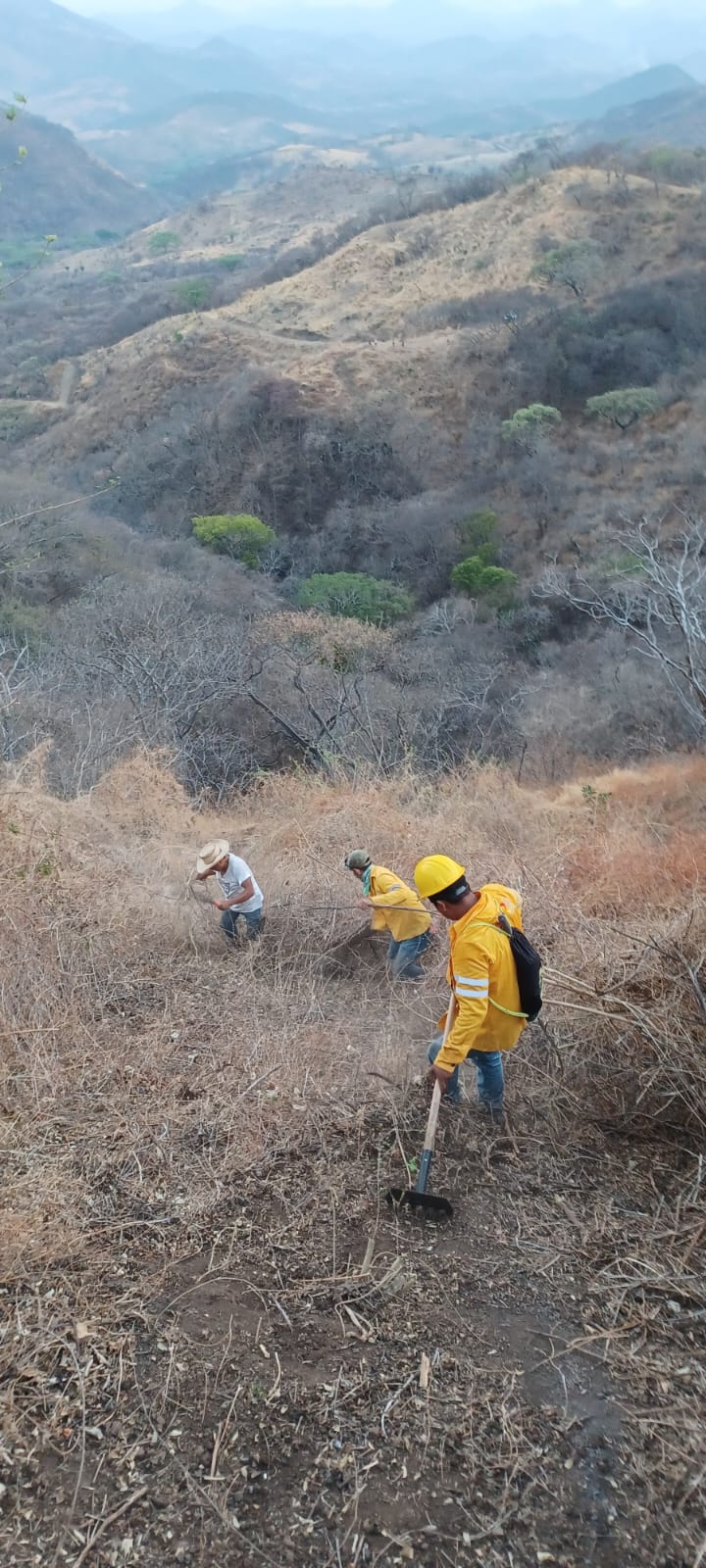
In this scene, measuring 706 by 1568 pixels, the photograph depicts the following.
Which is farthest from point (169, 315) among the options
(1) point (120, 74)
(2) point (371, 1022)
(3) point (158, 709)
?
(1) point (120, 74)

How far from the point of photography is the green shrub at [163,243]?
226 ft

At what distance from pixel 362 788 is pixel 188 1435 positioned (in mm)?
6554

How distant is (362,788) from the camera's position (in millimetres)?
8781

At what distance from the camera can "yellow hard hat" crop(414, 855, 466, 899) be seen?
3260mm

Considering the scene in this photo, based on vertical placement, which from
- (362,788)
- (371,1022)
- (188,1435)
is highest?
(188,1435)

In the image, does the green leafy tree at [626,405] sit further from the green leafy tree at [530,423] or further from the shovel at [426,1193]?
the shovel at [426,1193]

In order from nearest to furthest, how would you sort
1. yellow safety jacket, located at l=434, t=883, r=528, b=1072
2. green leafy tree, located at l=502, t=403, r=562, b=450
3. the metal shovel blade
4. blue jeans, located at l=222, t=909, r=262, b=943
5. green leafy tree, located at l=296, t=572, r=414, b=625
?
1. the metal shovel blade
2. yellow safety jacket, located at l=434, t=883, r=528, b=1072
3. blue jeans, located at l=222, t=909, r=262, b=943
4. green leafy tree, located at l=296, t=572, r=414, b=625
5. green leafy tree, located at l=502, t=403, r=562, b=450

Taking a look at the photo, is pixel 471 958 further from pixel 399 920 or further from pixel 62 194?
pixel 62 194

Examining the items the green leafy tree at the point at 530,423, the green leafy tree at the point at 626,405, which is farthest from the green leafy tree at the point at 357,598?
the green leafy tree at the point at 626,405

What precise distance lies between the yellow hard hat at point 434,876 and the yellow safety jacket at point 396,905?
75.1 inches

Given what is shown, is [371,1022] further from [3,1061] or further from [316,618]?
[316,618]

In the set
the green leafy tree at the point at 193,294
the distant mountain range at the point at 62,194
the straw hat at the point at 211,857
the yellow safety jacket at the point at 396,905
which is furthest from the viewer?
the distant mountain range at the point at 62,194

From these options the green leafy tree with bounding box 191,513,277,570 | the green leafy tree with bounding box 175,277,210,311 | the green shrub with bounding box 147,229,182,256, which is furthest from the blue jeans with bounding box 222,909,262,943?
the green shrub with bounding box 147,229,182,256

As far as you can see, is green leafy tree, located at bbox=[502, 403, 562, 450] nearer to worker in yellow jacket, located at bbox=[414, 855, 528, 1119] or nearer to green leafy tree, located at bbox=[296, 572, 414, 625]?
green leafy tree, located at bbox=[296, 572, 414, 625]
